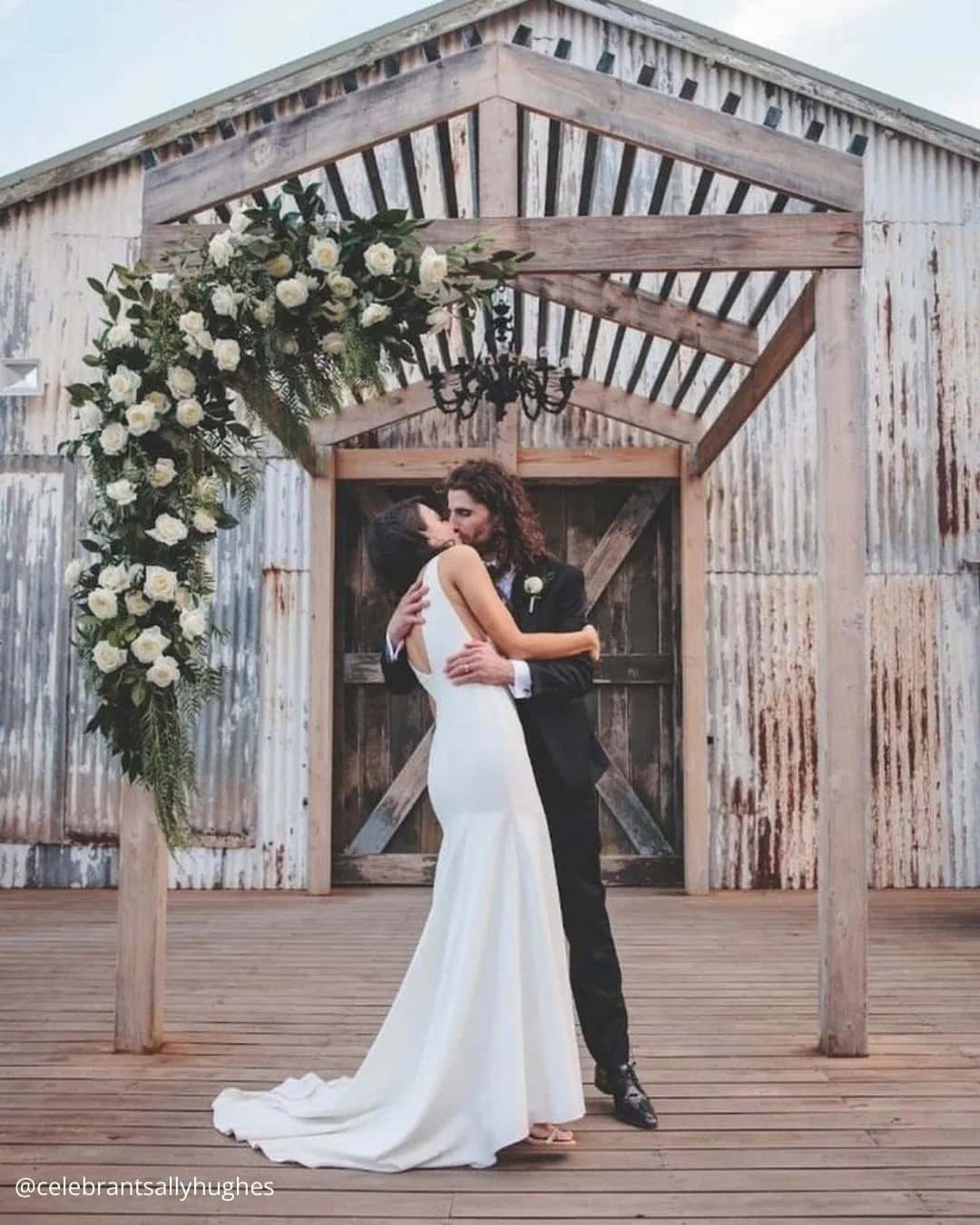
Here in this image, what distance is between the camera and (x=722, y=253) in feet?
13.9

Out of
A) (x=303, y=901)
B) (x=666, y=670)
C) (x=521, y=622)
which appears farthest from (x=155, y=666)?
(x=666, y=670)

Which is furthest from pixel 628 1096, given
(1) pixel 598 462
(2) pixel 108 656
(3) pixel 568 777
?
(1) pixel 598 462

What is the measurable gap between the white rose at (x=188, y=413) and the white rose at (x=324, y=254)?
1.98 ft

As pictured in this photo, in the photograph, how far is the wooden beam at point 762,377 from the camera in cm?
468

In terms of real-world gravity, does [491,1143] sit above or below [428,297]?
below

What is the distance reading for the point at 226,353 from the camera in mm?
3904

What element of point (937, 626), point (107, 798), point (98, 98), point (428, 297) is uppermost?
point (98, 98)

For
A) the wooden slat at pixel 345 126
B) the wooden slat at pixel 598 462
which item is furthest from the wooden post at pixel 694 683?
the wooden slat at pixel 345 126

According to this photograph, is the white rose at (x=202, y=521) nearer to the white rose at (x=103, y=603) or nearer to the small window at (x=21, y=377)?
the white rose at (x=103, y=603)

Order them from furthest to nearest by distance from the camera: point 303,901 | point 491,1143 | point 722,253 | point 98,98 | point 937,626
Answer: point 98,98 < point 937,626 < point 303,901 < point 722,253 < point 491,1143

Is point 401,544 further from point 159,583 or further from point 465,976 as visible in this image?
point 465,976

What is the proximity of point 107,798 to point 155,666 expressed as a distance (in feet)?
13.8

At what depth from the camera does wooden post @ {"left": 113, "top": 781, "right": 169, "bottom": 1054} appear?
4047 millimetres

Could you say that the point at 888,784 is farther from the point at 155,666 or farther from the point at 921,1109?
the point at 155,666
